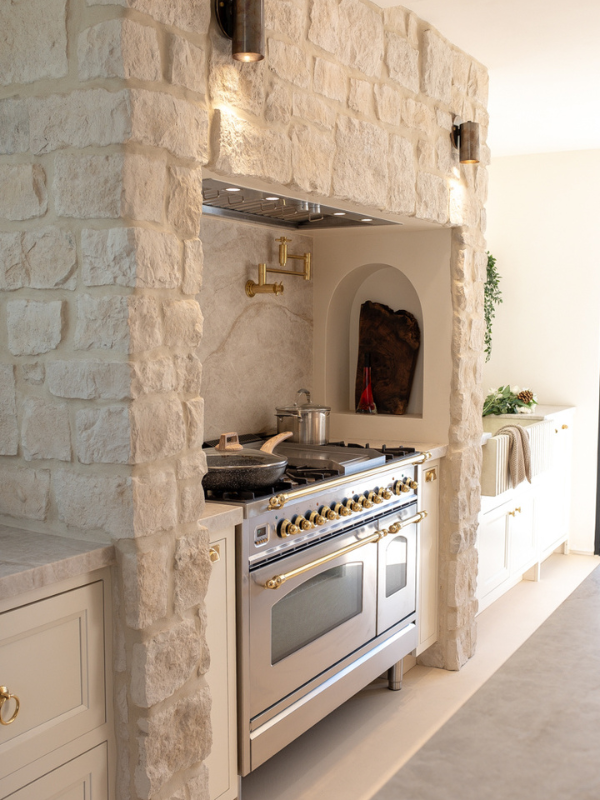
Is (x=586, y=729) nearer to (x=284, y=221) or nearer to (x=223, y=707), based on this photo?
(x=223, y=707)

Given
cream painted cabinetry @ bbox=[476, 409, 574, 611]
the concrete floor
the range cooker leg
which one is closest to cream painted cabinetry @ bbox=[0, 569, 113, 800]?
the concrete floor

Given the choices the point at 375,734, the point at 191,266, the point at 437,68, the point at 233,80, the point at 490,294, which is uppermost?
the point at 437,68

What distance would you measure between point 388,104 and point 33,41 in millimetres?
1371

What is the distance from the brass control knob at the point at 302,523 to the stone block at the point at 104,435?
83 cm

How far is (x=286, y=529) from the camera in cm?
240

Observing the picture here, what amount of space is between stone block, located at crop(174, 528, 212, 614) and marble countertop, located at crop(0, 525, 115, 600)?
177 millimetres

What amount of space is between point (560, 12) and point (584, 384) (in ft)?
9.24

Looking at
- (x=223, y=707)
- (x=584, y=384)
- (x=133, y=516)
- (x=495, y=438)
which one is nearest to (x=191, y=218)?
(x=133, y=516)

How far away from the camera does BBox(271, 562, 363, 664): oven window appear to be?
2456 millimetres

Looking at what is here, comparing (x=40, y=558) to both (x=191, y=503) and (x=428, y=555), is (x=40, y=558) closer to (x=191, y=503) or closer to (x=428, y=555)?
(x=191, y=503)

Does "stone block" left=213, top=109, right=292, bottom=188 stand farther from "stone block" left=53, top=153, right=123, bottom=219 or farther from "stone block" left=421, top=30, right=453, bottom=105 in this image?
"stone block" left=421, top=30, right=453, bottom=105

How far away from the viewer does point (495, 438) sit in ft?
13.1

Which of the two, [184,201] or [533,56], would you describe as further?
[533,56]

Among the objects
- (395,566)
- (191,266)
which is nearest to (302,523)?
(395,566)
